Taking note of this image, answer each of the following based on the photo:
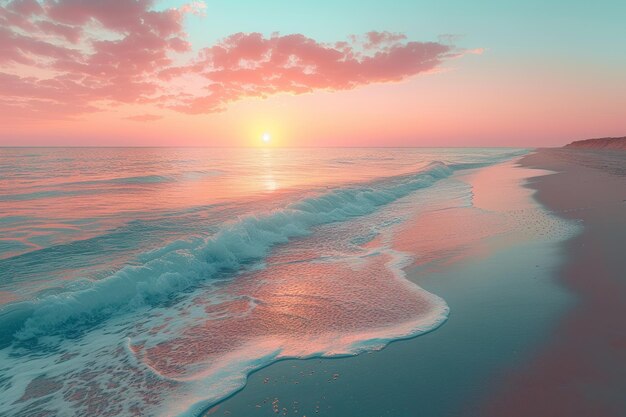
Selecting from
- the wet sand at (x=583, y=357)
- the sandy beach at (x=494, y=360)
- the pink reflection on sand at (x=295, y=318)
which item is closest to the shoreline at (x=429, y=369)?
the sandy beach at (x=494, y=360)

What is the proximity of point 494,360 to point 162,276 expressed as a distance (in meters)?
6.90

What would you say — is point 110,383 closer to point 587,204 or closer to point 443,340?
point 443,340

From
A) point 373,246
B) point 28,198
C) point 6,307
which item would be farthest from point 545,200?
point 28,198

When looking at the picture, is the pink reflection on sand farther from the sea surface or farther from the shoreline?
the shoreline

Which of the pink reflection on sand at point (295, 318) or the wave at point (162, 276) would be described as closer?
the pink reflection on sand at point (295, 318)

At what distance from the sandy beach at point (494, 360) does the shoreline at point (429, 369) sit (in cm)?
1

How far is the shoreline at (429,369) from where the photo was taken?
4020 millimetres

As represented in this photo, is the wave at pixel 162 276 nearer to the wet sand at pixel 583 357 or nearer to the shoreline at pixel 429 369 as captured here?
the shoreline at pixel 429 369

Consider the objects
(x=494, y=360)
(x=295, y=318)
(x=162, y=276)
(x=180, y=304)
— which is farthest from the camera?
(x=162, y=276)

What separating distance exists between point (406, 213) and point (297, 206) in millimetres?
5040

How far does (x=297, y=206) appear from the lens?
17016 millimetres

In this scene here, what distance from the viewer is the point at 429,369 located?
4.65 m

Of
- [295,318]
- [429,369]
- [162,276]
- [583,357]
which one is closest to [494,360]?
[429,369]

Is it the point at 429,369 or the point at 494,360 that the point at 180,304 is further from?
the point at 494,360
